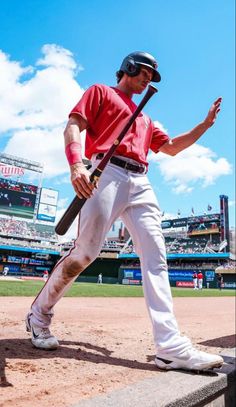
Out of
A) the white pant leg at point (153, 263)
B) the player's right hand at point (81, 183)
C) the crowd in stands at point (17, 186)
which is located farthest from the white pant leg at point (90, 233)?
the crowd in stands at point (17, 186)

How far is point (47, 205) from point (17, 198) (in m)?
5.72

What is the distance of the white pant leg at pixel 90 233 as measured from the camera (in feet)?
8.32

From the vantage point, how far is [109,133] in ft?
8.79

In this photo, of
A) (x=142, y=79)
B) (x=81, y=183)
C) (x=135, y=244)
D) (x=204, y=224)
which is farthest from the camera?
(x=204, y=224)

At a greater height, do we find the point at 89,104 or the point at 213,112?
the point at 213,112

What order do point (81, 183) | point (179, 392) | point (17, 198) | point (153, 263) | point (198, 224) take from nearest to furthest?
point (179, 392) → point (81, 183) → point (153, 263) → point (17, 198) → point (198, 224)

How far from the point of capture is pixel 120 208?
2703mm

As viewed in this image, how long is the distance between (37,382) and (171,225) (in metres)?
65.5

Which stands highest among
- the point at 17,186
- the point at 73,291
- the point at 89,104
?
the point at 17,186

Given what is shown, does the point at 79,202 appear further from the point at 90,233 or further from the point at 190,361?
the point at 190,361

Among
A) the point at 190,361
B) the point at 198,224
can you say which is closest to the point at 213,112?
the point at 190,361

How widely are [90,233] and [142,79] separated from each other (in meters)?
1.39

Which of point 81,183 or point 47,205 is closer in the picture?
point 81,183

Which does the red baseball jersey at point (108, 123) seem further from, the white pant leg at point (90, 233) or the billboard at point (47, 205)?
the billboard at point (47, 205)
